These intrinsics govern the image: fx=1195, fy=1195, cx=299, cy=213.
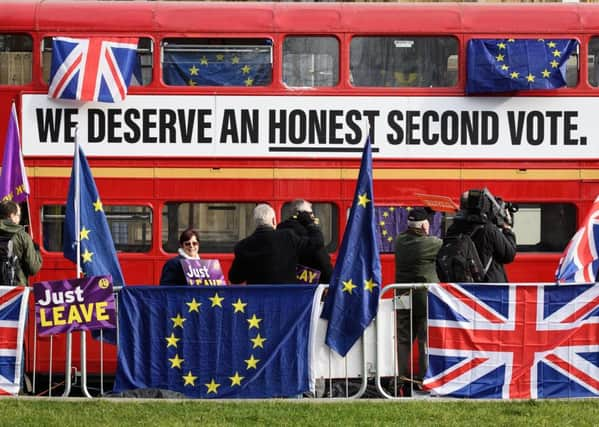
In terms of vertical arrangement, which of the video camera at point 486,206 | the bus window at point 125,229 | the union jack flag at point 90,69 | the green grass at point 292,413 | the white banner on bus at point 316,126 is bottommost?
the green grass at point 292,413

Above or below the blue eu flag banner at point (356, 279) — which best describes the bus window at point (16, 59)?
above

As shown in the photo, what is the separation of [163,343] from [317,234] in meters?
2.16

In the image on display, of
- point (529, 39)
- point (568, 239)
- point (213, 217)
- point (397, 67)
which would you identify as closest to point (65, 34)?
point (213, 217)

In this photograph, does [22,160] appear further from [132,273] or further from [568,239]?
[568,239]

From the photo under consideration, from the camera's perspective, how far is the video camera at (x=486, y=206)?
11.6 metres

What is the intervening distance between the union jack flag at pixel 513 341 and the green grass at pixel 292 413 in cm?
26

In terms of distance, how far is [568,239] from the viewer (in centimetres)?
1384

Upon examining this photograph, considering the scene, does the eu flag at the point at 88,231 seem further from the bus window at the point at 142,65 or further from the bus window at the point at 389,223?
the bus window at the point at 389,223

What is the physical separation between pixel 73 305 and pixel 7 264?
47.3 inches

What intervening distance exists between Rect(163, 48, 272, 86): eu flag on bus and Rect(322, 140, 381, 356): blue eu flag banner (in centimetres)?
294

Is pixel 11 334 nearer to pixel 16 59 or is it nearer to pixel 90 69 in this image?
pixel 90 69

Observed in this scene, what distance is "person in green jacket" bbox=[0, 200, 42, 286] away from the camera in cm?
1193

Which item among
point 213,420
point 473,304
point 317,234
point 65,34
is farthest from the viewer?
point 65,34

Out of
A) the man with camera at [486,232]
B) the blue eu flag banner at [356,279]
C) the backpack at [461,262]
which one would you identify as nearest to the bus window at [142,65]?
the blue eu flag banner at [356,279]
